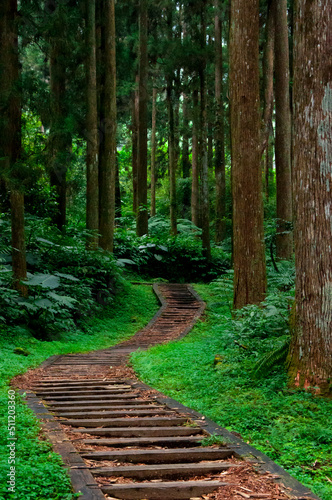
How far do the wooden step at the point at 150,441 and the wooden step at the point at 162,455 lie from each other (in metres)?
0.26

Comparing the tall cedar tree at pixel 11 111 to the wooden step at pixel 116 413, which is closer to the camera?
the wooden step at pixel 116 413

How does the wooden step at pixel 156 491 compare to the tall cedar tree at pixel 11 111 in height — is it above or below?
below

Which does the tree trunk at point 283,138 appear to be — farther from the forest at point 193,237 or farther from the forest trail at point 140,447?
the forest trail at point 140,447

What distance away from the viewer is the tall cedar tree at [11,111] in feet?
34.1

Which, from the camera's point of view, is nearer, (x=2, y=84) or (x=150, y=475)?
(x=150, y=475)

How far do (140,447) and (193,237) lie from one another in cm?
1921

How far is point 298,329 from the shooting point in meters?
5.92

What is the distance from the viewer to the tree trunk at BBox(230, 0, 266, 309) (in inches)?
383

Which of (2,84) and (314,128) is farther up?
(2,84)

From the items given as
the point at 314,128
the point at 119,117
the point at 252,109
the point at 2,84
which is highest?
the point at 119,117

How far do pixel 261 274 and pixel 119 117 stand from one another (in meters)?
19.8

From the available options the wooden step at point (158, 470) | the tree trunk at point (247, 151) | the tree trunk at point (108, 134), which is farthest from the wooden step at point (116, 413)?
the tree trunk at point (108, 134)

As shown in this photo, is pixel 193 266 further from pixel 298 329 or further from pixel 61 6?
pixel 298 329

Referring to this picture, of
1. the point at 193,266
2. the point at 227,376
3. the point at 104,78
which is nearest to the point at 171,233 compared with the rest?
the point at 193,266
